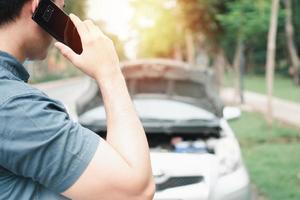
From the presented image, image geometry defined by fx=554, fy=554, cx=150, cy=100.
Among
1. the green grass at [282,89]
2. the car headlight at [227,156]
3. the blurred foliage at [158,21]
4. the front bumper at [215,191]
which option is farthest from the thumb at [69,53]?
the green grass at [282,89]

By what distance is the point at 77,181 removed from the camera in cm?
122

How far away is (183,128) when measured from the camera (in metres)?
5.35

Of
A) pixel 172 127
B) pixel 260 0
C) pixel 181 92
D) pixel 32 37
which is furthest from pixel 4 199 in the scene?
pixel 260 0

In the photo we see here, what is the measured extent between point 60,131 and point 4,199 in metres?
0.21

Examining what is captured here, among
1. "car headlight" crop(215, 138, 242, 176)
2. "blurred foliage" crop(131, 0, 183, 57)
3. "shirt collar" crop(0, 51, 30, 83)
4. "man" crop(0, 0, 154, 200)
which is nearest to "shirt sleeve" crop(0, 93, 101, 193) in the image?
"man" crop(0, 0, 154, 200)

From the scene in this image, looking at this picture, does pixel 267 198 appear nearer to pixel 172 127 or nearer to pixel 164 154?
pixel 172 127

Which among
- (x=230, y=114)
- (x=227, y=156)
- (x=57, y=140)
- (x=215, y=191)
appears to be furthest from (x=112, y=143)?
(x=230, y=114)

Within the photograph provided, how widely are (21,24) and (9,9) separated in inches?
1.9

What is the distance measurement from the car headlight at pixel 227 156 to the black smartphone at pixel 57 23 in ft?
11.4

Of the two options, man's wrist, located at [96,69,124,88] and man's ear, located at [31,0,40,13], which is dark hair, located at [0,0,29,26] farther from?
man's wrist, located at [96,69,124,88]

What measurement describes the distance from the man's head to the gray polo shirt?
0.15 metres

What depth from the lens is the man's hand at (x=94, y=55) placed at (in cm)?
136

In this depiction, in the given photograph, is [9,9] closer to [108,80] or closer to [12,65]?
[12,65]

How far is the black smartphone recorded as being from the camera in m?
1.35
